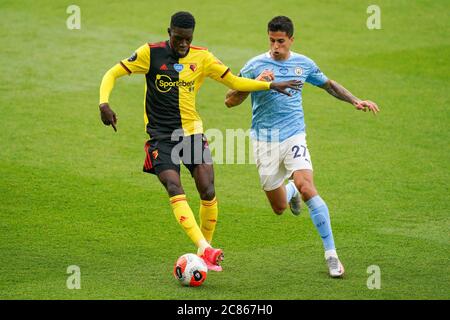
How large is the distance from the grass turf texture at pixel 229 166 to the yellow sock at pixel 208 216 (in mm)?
383

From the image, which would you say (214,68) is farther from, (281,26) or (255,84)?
(281,26)

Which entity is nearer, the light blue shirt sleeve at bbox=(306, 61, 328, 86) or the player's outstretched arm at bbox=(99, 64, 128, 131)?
the player's outstretched arm at bbox=(99, 64, 128, 131)

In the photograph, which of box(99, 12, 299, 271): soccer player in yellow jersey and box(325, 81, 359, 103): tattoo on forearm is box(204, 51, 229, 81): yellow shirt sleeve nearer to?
box(99, 12, 299, 271): soccer player in yellow jersey

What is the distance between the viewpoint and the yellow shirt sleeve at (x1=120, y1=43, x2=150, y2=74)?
9.59m

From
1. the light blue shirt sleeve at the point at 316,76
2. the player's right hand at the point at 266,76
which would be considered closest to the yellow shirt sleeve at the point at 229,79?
the player's right hand at the point at 266,76

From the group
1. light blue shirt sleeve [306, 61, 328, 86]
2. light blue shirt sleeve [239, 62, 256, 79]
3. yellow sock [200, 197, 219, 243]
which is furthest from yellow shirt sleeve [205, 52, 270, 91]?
yellow sock [200, 197, 219, 243]

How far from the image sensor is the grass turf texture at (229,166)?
9.45 m

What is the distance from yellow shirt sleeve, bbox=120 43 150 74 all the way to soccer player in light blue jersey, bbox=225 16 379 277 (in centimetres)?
102

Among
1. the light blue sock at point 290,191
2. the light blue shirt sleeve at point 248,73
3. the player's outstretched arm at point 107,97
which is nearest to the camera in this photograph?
the player's outstretched arm at point 107,97

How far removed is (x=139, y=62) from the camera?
Answer: 31.5ft

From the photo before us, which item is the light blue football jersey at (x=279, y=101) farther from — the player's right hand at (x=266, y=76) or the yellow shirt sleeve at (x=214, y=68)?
the yellow shirt sleeve at (x=214, y=68)

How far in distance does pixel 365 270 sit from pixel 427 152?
5035 millimetres

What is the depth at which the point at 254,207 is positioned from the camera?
12000 millimetres

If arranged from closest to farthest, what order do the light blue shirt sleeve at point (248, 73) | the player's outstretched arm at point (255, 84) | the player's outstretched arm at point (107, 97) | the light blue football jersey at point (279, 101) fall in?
the player's outstretched arm at point (107, 97) < the player's outstretched arm at point (255, 84) < the light blue football jersey at point (279, 101) < the light blue shirt sleeve at point (248, 73)
